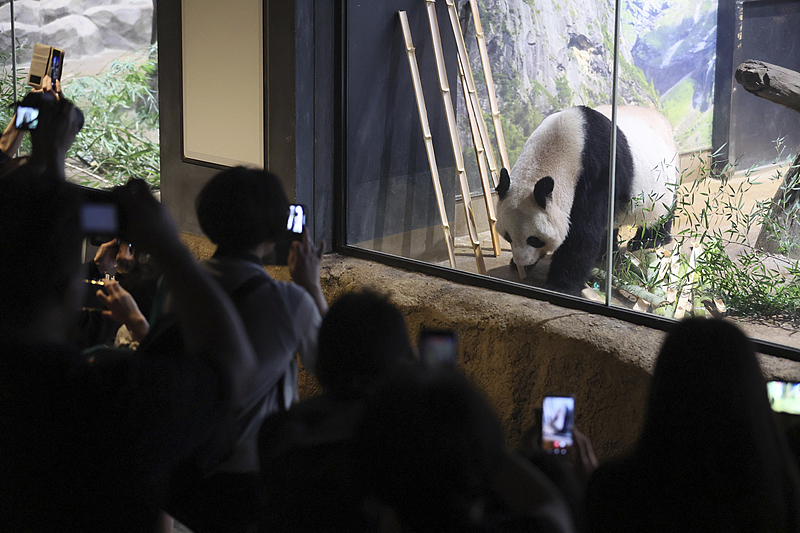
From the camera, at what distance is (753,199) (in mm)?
2643

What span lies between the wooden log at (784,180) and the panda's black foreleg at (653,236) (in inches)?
12.5

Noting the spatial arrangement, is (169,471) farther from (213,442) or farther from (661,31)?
(661,31)

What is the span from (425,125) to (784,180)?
5.27 ft

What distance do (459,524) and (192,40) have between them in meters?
3.42

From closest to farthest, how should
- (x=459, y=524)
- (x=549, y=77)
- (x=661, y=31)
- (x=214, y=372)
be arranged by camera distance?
(x=459, y=524)
(x=214, y=372)
(x=661, y=31)
(x=549, y=77)

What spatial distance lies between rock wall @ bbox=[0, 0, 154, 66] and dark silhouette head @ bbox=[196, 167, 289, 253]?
3438 millimetres

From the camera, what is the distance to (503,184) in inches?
130

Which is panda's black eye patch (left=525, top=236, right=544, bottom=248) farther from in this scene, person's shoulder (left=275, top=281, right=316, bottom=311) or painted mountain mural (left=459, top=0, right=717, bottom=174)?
person's shoulder (left=275, top=281, right=316, bottom=311)

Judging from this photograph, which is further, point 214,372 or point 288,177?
point 288,177

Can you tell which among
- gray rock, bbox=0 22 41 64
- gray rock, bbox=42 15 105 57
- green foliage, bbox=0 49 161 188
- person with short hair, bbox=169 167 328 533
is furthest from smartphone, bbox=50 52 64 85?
gray rock, bbox=0 22 41 64

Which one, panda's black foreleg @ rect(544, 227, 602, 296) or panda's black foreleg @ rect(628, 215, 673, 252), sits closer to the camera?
panda's black foreleg @ rect(628, 215, 673, 252)

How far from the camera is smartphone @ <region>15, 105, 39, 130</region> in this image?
167 centimetres

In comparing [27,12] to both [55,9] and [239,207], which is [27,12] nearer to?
[55,9]

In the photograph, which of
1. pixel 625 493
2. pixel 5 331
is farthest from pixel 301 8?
pixel 625 493
